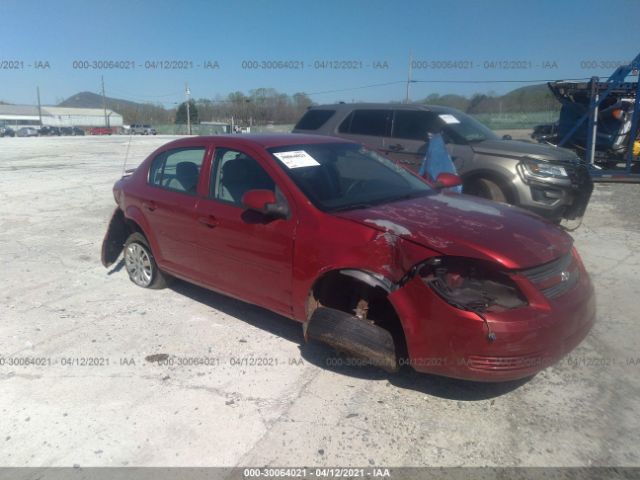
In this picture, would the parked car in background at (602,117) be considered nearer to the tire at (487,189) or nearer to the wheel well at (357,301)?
the tire at (487,189)

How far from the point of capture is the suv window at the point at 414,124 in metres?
7.52

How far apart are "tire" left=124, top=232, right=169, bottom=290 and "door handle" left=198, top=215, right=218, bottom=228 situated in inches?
44.3

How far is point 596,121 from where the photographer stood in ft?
43.1

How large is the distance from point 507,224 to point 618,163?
41.9 ft

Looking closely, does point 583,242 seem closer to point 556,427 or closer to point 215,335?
point 556,427

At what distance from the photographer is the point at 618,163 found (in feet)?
45.3

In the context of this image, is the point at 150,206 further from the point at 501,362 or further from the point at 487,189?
the point at 487,189

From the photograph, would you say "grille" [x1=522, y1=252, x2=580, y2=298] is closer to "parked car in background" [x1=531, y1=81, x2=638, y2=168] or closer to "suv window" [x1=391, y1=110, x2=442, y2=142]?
"suv window" [x1=391, y1=110, x2=442, y2=142]

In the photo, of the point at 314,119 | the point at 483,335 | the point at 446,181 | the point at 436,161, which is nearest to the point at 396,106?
the point at 314,119

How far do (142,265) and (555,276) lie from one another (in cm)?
397

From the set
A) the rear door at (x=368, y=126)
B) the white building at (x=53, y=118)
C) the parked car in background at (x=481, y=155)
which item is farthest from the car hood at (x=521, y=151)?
the white building at (x=53, y=118)

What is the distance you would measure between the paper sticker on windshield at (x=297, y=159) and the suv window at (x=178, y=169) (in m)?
0.88

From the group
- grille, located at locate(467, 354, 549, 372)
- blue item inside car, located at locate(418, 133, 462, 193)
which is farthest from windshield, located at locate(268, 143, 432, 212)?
Answer: blue item inside car, located at locate(418, 133, 462, 193)

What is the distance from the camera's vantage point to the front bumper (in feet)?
9.17
